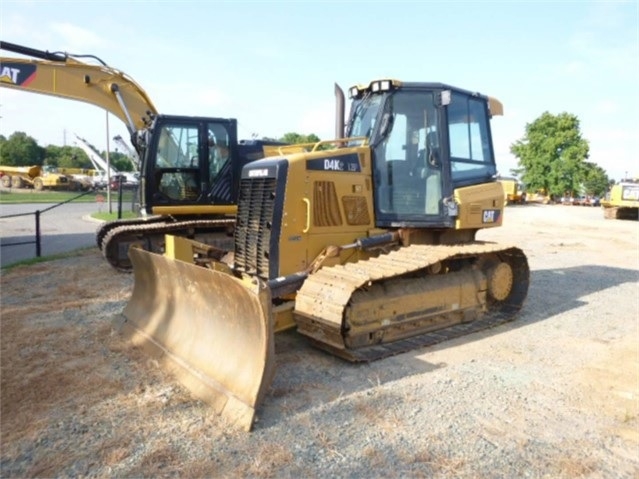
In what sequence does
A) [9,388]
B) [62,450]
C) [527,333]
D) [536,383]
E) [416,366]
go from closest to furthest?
[62,450]
[9,388]
[536,383]
[416,366]
[527,333]

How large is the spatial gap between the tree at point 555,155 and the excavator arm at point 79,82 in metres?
57.1

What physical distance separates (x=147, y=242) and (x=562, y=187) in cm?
5868

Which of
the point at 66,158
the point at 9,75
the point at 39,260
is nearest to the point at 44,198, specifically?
the point at 39,260

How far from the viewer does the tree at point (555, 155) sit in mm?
58625

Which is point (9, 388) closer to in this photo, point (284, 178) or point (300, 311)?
point (300, 311)

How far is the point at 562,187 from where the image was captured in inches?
2344

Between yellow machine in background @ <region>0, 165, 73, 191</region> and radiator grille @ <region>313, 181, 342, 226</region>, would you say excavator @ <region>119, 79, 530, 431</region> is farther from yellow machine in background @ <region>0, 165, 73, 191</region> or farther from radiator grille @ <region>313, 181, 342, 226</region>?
yellow machine in background @ <region>0, 165, 73, 191</region>

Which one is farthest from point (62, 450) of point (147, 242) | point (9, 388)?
point (147, 242)

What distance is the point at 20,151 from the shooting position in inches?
2667

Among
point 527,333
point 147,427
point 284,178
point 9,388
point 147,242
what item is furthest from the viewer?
point 147,242

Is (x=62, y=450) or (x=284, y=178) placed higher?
(x=284, y=178)

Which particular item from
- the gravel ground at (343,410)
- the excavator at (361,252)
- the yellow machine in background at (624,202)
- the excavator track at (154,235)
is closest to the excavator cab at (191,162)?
the excavator track at (154,235)

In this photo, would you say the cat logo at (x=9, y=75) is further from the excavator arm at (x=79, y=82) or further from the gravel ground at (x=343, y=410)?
the gravel ground at (x=343, y=410)

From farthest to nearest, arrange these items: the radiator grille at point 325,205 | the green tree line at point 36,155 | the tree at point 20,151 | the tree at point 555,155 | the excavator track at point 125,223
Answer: the green tree line at point 36,155 < the tree at point 20,151 < the tree at point 555,155 < the excavator track at point 125,223 < the radiator grille at point 325,205
